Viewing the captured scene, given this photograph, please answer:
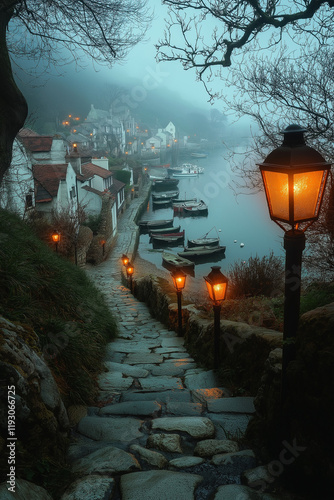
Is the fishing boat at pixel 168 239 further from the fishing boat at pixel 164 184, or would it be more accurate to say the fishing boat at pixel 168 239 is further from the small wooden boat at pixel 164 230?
the fishing boat at pixel 164 184

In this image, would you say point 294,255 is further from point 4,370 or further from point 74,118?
point 74,118

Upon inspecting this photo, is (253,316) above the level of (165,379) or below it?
above

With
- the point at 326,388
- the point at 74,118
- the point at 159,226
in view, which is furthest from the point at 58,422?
the point at 74,118

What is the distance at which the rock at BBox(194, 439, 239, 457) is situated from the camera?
9.24 ft

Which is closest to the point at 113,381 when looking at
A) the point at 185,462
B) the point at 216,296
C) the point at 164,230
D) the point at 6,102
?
the point at 216,296

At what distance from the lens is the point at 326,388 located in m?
2.32

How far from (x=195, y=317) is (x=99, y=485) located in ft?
17.1

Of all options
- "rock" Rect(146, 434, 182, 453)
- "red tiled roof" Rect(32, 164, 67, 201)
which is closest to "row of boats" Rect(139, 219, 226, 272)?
"red tiled roof" Rect(32, 164, 67, 201)

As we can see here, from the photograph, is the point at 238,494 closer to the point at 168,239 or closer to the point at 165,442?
the point at 165,442

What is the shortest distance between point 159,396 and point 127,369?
125 cm

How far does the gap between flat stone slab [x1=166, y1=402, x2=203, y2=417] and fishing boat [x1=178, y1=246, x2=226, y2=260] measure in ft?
103

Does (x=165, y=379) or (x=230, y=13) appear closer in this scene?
(x=165, y=379)

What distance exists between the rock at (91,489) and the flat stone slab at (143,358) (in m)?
3.47

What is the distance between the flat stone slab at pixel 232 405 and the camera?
3.71m
